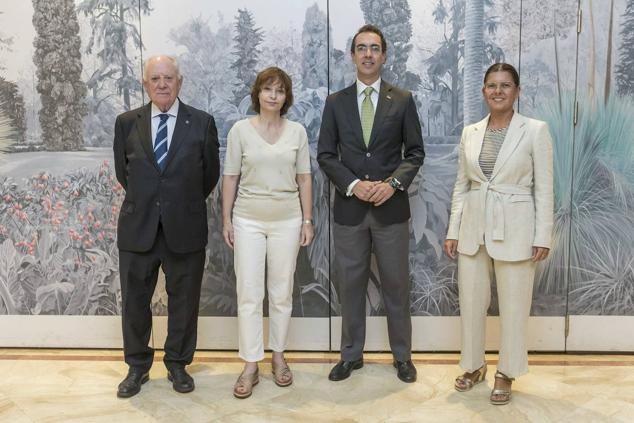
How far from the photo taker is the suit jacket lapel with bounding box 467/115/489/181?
2.99 meters

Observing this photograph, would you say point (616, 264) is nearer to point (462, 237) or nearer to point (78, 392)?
point (462, 237)

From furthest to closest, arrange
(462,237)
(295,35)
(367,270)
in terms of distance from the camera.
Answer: (295,35) → (367,270) → (462,237)

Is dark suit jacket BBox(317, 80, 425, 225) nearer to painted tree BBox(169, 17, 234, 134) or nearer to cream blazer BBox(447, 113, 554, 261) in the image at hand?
cream blazer BBox(447, 113, 554, 261)

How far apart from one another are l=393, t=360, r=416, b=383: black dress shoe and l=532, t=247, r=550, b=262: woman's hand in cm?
92

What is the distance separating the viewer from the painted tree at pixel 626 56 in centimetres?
348

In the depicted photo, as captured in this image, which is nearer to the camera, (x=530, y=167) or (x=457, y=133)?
(x=530, y=167)

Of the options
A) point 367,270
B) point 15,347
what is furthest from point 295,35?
point 15,347

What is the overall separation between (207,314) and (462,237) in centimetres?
171

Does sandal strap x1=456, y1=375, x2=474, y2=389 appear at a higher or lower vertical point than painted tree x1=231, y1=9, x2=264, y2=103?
lower

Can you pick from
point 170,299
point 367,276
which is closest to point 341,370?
point 367,276

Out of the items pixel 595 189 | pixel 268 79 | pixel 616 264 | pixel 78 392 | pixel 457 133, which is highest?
pixel 268 79

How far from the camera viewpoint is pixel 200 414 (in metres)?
2.88

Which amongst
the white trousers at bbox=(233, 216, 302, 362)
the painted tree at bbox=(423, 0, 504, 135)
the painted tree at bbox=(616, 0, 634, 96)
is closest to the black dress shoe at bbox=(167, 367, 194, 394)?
the white trousers at bbox=(233, 216, 302, 362)

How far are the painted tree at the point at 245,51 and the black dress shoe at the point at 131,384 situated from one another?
1698 millimetres
